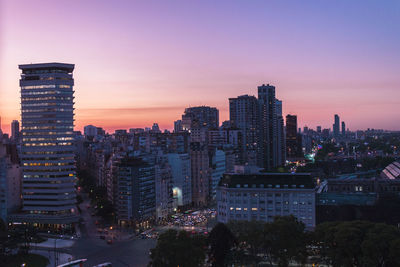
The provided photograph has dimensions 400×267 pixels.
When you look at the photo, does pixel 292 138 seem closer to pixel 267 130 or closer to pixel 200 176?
pixel 267 130

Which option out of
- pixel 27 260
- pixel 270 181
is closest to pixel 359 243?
pixel 270 181

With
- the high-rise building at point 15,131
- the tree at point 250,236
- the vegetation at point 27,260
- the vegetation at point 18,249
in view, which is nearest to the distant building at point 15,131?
the high-rise building at point 15,131

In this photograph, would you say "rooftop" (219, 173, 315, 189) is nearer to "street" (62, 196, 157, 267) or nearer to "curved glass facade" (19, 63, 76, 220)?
"street" (62, 196, 157, 267)

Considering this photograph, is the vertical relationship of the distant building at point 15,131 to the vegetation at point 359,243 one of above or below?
above

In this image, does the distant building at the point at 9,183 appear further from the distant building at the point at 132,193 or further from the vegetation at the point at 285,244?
the vegetation at the point at 285,244

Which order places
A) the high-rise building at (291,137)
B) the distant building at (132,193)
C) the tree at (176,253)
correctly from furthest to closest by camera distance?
the high-rise building at (291,137), the distant building at (132,193), the tree at (176,253)

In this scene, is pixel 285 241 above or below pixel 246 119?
below

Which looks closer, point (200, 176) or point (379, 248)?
point (379, 248)
